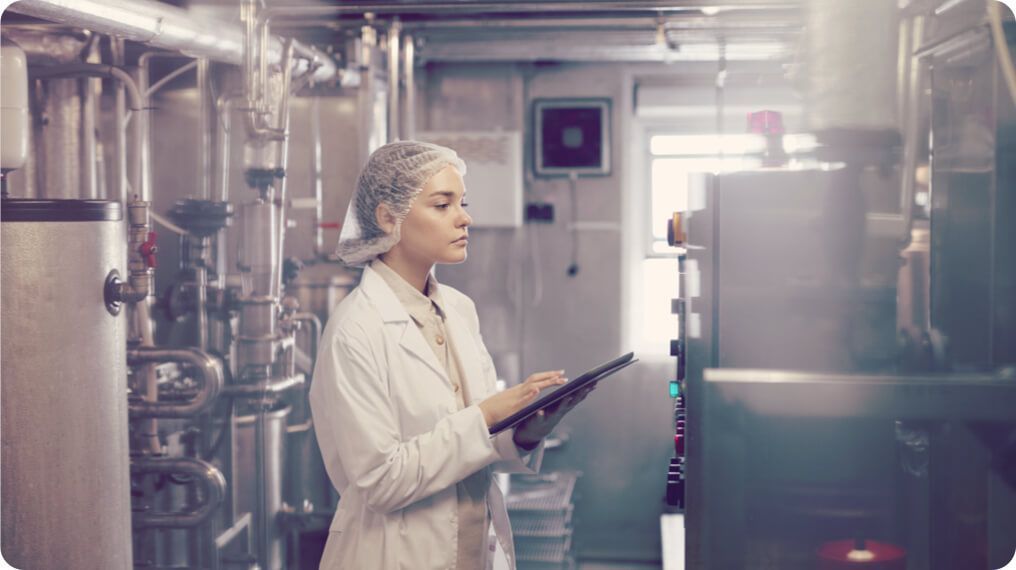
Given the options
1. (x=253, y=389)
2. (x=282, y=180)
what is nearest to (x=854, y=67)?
(x=282, y=180)

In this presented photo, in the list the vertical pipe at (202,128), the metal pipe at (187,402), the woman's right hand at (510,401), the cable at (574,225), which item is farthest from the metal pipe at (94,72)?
the cable at (574,225)

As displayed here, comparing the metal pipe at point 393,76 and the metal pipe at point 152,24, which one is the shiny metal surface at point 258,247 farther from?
the metal pipe at point 393,76

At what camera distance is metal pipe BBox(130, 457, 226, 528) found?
144 inches

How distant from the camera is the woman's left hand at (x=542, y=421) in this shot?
2.00 metres

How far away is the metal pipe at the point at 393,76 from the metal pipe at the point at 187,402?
4.30 ft

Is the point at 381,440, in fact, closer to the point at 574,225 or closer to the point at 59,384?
the point at 59,384

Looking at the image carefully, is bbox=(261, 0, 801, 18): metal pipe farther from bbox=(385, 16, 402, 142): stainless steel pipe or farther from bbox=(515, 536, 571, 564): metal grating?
bbox=(515, 536, 571, 564): metal grating

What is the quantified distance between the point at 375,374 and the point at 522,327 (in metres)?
3.61

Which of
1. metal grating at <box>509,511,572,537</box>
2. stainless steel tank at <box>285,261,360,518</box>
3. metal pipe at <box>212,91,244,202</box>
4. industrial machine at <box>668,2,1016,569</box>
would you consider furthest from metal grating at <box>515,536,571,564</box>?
industrial machine at <box>668,2,1016,569</box>

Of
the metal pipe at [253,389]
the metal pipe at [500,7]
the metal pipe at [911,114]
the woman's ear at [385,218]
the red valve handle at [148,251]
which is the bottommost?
the metal pipe at [253,389]

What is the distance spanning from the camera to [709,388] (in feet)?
5.20

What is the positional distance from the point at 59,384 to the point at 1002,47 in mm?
2213

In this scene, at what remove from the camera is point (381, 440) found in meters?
1.94

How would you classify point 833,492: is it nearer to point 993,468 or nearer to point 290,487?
point 993,468
